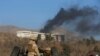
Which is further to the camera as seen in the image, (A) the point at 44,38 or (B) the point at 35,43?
(A) the point at 44,38

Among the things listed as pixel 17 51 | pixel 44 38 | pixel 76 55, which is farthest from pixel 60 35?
pixel 17 51

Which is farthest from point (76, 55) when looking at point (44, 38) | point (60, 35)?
point (60, 35)

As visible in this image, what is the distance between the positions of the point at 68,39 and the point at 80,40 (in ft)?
6.90

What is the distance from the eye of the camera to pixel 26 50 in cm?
1719

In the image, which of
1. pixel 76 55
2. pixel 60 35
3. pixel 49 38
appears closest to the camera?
pixel 76 55

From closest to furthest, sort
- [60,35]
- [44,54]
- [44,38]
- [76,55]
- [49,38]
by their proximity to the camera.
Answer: [44,54] → [76,55] → [49,38] → [44,38] → [60,35]

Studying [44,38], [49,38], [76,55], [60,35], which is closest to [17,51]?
[76,55]

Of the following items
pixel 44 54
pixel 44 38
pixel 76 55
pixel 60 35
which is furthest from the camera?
pixel 60 35

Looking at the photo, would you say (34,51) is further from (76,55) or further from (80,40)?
(80,40)

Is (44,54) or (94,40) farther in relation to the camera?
(94,40)

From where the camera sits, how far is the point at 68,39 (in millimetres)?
74250

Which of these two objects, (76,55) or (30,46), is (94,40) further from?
(30,46)

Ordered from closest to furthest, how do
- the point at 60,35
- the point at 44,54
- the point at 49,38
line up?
the point at 44,54 → the point at 49,38 → the point at 60,35

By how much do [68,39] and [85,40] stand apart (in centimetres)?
298
